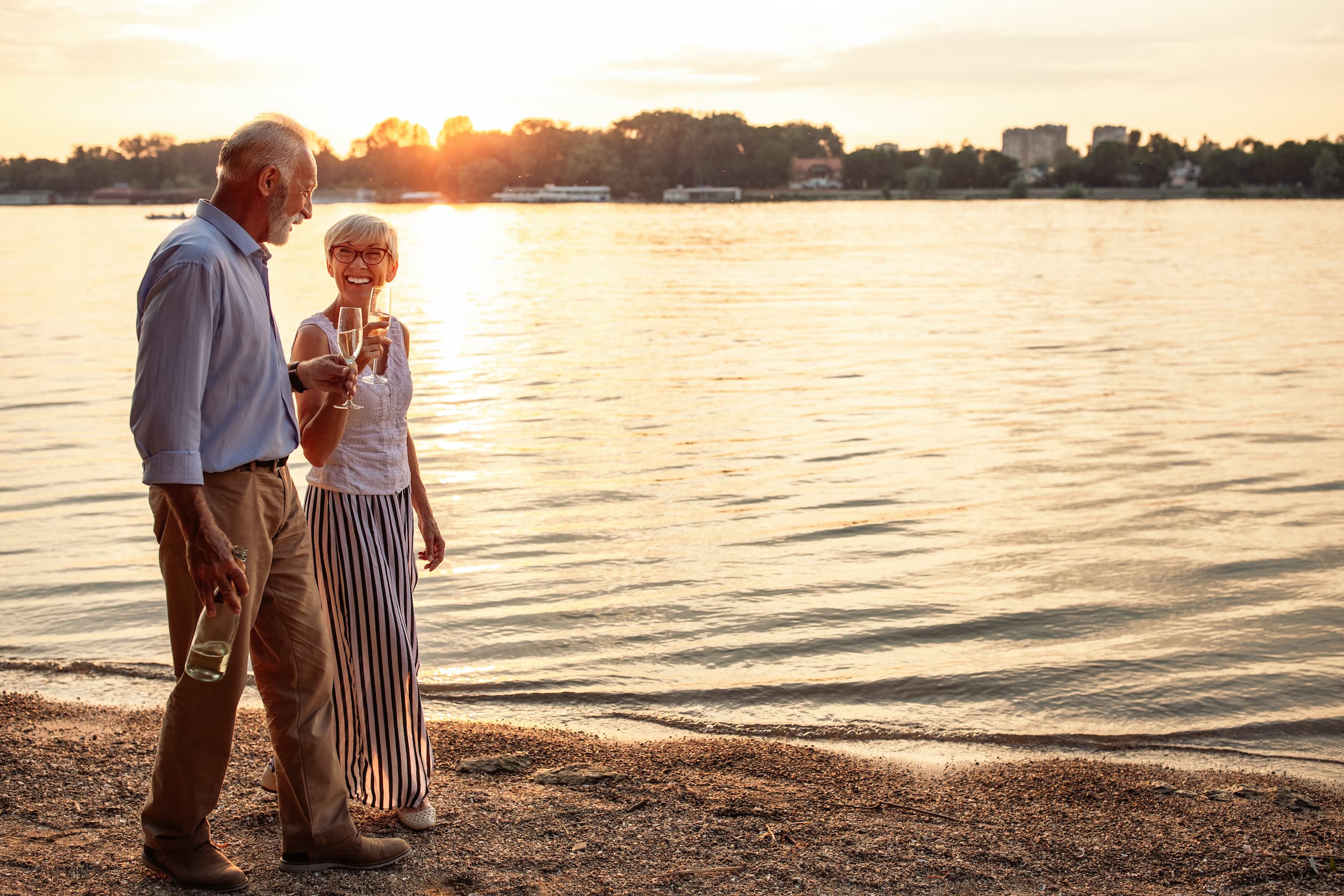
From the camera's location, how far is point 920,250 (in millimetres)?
55906

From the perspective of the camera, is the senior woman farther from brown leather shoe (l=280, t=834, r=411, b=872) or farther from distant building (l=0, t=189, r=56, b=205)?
distant building (l=0, t=189, r=56, b=205)

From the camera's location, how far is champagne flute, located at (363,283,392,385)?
3486 millimetres

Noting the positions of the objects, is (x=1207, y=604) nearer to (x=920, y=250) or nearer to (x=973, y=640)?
(x=973, y=640)

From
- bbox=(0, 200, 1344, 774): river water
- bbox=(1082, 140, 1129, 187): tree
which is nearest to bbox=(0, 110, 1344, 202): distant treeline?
bbox=(1082, 140, 1129, 187): tree

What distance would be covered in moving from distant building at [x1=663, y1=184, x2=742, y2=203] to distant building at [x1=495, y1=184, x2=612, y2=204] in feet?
31.0

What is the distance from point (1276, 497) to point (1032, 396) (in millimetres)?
5136

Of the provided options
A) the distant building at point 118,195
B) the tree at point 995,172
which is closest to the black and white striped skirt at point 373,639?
the tree at point 995,172

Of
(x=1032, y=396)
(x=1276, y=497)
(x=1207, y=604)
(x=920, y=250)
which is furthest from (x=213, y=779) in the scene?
(x=920, y=250)

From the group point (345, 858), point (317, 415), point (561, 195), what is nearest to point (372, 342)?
point (317, 415)

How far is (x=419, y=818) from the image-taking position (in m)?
3.94

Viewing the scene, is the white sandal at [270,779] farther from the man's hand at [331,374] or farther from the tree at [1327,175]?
the tree at [1327,175]

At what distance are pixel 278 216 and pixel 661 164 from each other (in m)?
174

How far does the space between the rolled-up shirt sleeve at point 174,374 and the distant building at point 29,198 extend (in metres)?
194

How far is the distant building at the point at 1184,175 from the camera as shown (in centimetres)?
16900
